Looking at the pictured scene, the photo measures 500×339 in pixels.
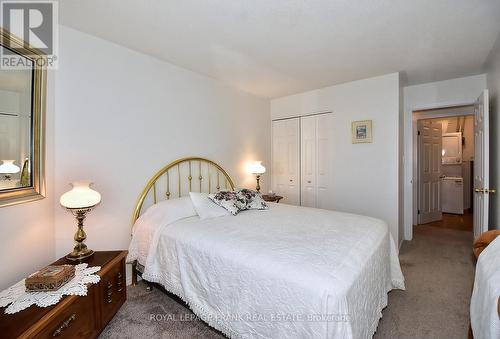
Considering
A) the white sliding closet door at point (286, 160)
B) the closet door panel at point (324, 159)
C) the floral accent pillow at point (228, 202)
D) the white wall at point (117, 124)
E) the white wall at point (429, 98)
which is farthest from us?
the white sliding closet door at point (286, 160)

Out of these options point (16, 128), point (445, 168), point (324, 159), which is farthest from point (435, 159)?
point (16, 128)

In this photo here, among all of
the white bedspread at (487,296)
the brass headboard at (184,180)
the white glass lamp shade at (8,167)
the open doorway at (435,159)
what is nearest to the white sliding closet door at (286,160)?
the brass headboard at (184,180)

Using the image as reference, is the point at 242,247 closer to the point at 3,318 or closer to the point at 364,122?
the point at 3,318

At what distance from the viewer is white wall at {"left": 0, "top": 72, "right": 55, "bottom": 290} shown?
1.62 m

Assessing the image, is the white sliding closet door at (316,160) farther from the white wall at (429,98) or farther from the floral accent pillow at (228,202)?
the floral accent pillow at (228,202)

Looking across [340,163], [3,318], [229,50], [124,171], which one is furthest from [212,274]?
[340,163]

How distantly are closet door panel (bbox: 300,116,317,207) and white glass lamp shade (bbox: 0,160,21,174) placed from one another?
359 cm

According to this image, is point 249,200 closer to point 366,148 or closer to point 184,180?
point 184,180

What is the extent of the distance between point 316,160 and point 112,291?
3.26m

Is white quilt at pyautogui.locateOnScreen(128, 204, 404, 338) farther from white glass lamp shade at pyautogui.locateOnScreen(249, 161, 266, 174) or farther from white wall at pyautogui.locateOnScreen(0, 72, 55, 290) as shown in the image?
white glass lamp shade at pyautogui.locateOnScreen(249, 161, 266, 174)

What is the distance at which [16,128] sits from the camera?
167 cm

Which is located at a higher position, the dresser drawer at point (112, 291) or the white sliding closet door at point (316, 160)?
the white sliding closet door at point (316, 160)

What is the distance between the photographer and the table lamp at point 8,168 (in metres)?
1.57

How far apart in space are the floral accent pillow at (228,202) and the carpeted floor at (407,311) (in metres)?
1.01
